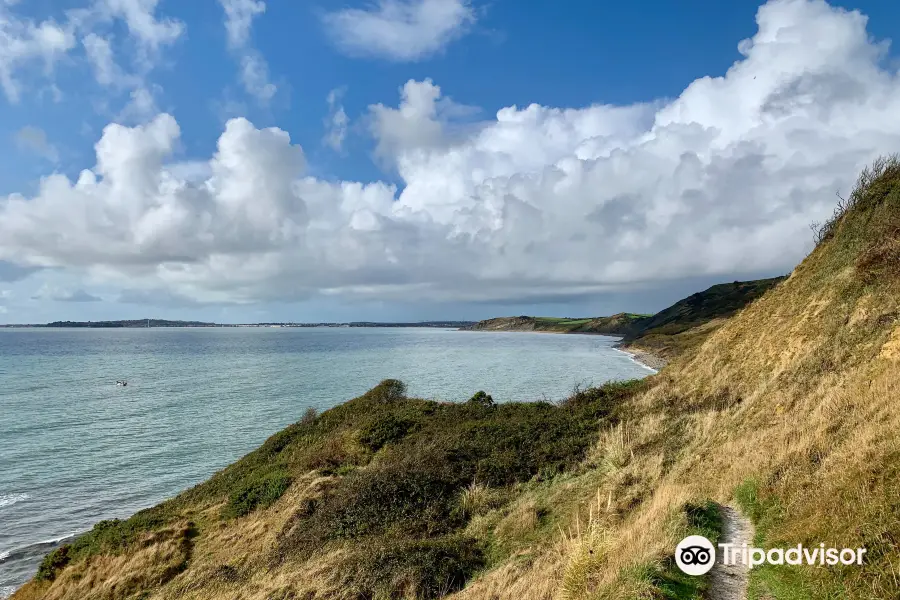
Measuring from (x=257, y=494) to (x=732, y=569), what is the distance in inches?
942

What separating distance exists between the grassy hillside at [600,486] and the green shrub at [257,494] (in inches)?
5.4

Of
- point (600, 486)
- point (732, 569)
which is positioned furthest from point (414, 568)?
point (732, 569)

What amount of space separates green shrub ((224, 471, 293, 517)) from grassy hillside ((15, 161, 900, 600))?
5.4 inches

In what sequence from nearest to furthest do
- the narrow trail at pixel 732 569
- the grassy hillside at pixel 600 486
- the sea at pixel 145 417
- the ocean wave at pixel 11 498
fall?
the narrow trail at pixel 732 569 < the grassy hillside at pixel 600 486 < the sea at pixel 145 417 < the ocean wave at pixel 11 498

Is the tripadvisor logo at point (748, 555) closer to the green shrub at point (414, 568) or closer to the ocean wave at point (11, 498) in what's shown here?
the green shrub at point (414, 568)

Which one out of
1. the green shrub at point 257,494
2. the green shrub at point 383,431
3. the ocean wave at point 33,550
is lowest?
the ocean wave at point 33,550

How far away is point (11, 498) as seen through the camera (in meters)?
33.3

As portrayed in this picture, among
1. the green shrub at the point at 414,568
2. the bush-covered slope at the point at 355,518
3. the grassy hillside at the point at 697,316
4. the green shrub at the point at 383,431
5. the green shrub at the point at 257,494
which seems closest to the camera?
the green shrub at the point at 414,568

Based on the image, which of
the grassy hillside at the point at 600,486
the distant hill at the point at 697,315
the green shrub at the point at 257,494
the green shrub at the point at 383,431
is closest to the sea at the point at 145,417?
the grassy hillside at the point at 600,486

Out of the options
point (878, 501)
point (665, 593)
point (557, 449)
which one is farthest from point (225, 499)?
point (878, 501)

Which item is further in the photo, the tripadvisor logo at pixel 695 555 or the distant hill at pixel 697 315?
the distant hill at pixel 697 315

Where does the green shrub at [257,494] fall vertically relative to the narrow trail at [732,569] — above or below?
below

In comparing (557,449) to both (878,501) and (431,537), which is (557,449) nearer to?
(431,537)

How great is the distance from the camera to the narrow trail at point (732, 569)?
26.2 feet
